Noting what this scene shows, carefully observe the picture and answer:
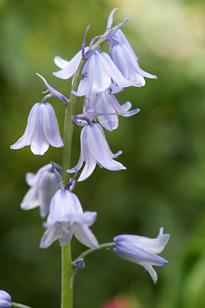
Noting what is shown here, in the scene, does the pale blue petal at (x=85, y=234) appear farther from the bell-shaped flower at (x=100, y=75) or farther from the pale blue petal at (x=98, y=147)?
the bell-shaped flower at (x=100, y=75)

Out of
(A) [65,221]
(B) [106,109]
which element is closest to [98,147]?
(B) [106,109]

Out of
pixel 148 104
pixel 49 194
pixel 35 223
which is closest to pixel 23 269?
pixel 35 223

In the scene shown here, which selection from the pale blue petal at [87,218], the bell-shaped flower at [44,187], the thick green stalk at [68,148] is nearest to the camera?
the pale blue petal at [87,218]

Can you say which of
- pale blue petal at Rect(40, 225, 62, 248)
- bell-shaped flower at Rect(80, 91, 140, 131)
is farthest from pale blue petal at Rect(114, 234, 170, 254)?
bell-shaped flower at Rect(80, 91, 140, 131)

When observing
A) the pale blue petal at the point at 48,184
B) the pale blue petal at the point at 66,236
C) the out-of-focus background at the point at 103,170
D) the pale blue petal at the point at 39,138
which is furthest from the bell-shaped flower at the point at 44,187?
the out-of-focus background at the point at 103,170

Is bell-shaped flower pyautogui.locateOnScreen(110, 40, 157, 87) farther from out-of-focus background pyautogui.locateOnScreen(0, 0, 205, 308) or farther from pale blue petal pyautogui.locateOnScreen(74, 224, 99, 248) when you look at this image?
out-of-focus background pyautogui.locateOnScreen(0, 0, 205, 308)

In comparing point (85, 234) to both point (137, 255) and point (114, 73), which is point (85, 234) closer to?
point (137, 255)

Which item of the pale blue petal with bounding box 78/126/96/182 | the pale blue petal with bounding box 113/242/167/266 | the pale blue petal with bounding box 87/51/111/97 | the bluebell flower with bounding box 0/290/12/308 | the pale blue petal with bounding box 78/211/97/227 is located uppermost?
the pale blue petal with bounding box 87/51/111/97
